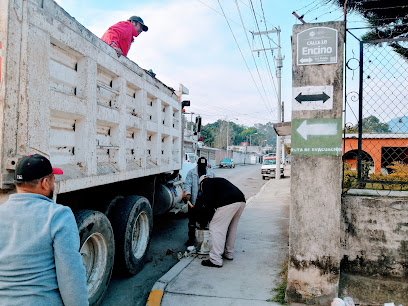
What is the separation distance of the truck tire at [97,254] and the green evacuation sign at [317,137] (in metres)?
2.18

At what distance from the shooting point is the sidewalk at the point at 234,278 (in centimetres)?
368

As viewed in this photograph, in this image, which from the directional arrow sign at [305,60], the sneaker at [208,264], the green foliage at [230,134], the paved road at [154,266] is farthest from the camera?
the green foliage at [230,134]

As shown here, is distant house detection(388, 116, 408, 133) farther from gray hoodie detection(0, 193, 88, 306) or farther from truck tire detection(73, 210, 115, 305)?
gray hoodie detection(0, 193, 88, 306)

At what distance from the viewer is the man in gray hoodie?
1.67 metres

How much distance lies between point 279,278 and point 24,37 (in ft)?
12.5

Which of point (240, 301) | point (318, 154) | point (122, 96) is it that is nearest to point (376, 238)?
point (318, 154)

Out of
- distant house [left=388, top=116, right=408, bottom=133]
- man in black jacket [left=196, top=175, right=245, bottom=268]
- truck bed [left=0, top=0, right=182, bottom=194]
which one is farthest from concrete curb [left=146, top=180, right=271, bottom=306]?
distant house [left=388, top=116, right=408, bottom=133]

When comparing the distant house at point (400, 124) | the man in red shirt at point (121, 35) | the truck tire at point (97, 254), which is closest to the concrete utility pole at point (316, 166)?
the distant house at point (400, 124)

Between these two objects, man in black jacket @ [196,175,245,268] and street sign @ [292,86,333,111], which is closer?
street sign @ [292,86,333,111]

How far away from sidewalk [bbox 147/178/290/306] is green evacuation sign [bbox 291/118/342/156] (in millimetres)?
1697

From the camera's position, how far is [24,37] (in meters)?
2.51

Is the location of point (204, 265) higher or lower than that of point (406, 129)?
lower

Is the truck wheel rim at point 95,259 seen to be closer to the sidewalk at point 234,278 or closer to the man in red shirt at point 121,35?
the sidewalk at point 234,278

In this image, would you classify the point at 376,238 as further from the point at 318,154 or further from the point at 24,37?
the point at 24,37
